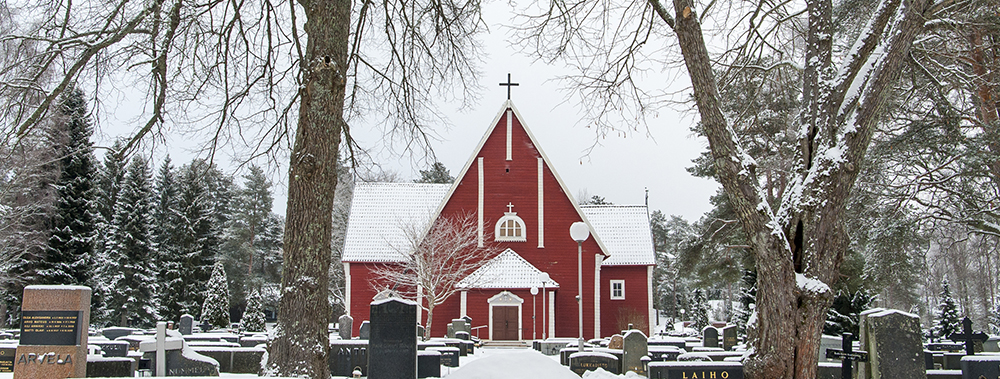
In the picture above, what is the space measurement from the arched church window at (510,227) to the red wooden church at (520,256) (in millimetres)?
46

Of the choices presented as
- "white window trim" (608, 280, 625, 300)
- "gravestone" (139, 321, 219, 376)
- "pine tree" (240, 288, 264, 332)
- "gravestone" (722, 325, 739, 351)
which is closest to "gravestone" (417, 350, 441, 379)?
"gravestone" (139, 321, 219, 376)

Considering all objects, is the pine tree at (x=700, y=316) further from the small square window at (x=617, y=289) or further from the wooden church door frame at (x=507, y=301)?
the wooden church door frame at (x=507, y=301)

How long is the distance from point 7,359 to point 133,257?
1073 inches

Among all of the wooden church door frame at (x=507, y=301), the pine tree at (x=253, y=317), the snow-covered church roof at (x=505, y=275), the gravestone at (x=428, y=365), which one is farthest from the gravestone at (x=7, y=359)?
the wooden church door frame at (x=507, y=301)

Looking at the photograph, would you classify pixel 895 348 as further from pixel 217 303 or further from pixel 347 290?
pixel 217 303

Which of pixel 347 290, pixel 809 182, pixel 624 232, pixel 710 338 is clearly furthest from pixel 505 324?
pixel 809 182

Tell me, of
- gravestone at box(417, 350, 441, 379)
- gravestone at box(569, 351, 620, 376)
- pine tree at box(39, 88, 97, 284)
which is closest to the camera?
gravestone at box(417, 350, 441, 379)

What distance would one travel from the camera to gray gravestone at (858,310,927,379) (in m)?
8.52

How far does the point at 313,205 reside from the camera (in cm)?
720

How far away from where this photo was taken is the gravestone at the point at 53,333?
28.2 ft

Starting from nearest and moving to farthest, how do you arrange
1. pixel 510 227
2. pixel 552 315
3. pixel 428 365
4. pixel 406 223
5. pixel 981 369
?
1. pixel 981 369
2. pixel 428 365
3. pixel 552 315
4. pixel 510 227
5. pixel 406 223

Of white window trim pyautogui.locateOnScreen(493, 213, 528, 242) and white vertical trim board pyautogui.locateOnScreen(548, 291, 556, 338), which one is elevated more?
white window trim pyautogui.locateOnScreen(493, 213, 528, 242)

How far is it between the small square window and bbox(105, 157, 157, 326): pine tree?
25.6 metres

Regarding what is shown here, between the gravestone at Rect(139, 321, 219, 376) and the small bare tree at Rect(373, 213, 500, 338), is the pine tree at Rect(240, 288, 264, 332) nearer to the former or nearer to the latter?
the small bare tree at Rect(373, 213, 500, 338)
